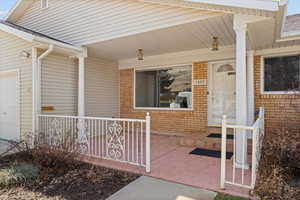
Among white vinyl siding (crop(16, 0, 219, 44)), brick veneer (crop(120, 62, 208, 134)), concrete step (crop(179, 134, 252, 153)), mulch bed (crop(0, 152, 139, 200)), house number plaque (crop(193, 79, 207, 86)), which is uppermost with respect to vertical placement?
white vinyl siding (crop(16, 0, 219, 44))

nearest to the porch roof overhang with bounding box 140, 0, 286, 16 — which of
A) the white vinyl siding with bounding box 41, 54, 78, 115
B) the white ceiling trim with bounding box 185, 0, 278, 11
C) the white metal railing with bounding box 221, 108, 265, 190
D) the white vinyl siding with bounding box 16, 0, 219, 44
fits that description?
the white ceiling trim with bounding box 185, 0, 278, 11

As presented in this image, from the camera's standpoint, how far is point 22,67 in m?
5.68

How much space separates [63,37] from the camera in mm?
6012

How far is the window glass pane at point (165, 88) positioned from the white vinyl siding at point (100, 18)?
2583mm

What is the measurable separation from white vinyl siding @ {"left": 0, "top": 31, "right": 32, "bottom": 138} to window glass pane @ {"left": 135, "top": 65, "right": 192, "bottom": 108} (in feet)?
11.8

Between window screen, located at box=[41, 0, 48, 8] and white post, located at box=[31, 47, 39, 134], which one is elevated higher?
window screen, located at box=[41, 0, 48, 8]

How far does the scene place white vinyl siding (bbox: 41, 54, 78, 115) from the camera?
548 centimetres

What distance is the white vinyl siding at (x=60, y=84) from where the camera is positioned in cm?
548

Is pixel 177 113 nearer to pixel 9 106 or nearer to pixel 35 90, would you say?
pixel 35 90

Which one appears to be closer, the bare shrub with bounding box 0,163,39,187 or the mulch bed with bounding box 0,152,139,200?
the mulch bed with bounding box 0,152,139,200

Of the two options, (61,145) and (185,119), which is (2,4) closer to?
(61,145)

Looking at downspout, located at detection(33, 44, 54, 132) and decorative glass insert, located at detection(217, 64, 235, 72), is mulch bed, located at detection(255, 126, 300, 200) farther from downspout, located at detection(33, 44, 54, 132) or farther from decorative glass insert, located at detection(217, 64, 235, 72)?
downspout, located at detection(33, 44, 54, 132)

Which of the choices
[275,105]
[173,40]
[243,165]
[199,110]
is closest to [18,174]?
[243,165]

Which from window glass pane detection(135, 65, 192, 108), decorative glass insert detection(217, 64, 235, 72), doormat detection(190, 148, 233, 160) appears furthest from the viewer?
window glass pane detection(135, 65, 192, 108)
